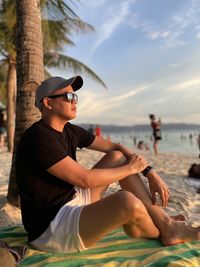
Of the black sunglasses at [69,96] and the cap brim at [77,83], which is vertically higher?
the cap brim at [77,83]

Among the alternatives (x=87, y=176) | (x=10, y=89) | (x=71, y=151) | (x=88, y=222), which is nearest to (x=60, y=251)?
(x=88, y=222)

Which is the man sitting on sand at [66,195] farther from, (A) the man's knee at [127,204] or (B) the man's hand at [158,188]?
(B) the man's hand at [158,188]

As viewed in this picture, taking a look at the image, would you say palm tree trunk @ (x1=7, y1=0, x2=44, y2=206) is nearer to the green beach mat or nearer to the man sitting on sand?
the man sitting on sand

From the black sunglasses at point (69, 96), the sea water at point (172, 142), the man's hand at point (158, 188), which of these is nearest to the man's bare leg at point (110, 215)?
the man's hand at point (158, 188)

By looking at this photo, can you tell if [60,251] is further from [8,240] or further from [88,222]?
[8,240]

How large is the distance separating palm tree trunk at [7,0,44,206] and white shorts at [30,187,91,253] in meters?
2.12

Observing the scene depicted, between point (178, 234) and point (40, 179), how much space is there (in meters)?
1.21

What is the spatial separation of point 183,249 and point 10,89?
13.4 metres

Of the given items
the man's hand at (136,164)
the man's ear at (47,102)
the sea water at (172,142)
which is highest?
the man's ear at (47,102)

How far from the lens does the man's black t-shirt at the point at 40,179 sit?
2555 mm

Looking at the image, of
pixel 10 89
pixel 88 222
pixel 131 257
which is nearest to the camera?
pixel 88 222

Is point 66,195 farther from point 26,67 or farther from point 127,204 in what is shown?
point 26,67

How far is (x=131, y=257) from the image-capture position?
8.79 feet

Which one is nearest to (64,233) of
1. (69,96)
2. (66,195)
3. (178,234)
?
(66,195)
